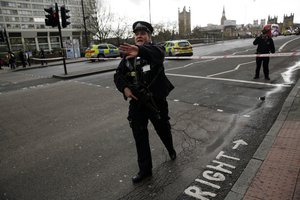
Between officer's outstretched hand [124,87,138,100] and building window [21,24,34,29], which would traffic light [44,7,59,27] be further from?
building window [21,24,34,29]

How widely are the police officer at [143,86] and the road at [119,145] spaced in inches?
18.8

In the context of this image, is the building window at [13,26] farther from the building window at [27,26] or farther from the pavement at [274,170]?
the pavement at [274,170]

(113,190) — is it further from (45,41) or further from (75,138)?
(45,41)

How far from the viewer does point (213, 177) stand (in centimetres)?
308

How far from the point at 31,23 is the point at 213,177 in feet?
342

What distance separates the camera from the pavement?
8.59 ft

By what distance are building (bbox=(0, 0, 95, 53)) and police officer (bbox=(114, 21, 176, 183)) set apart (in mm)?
85581

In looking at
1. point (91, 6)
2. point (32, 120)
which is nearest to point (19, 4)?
point (91, 6)

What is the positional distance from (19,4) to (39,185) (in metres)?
104

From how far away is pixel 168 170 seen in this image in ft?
10.9

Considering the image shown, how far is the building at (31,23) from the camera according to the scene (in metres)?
85.2

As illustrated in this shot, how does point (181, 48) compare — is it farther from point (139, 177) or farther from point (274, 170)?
point (139, 177)

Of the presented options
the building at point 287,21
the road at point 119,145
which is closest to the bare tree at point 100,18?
the road at point 119,145

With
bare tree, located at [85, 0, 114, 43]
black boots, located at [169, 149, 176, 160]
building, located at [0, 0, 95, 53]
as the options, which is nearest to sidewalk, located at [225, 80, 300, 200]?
black boots, located at [169, 149, 176, 160]
